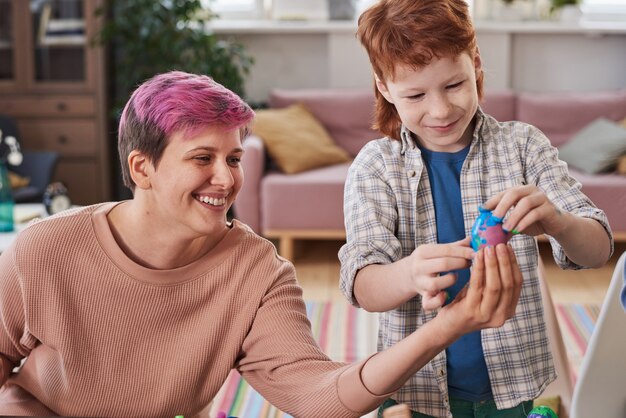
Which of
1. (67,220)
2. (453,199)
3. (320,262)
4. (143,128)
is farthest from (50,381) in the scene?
(320,262)

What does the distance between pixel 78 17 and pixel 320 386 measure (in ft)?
14.5

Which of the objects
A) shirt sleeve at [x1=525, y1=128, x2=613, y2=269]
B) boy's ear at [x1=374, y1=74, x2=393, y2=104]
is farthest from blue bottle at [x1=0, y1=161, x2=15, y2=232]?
shirt sleeve at [x1=525, y1=128, x2=613, y2=269]

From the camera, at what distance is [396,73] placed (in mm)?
1282

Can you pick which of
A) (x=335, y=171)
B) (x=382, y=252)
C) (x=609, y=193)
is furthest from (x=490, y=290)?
(x=335, y=171)

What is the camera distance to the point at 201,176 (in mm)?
1340

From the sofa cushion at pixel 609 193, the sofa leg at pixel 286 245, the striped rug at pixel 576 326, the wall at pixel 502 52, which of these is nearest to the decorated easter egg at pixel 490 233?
the striped rug at pixel 576 326

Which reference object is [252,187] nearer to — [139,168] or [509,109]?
[509,109]

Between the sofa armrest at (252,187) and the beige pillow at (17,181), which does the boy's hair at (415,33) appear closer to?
the sofa armrest at (252,187)

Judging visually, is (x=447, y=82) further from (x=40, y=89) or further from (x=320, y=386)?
(x=40, y=89)

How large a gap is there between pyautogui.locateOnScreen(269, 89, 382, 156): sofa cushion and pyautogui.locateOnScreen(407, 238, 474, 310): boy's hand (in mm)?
3873

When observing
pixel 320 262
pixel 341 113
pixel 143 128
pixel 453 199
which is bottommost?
pixel 320 262

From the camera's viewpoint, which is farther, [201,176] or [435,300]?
[201,176]

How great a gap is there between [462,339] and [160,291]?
1.54 feet

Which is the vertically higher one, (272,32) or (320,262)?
(272,32)
